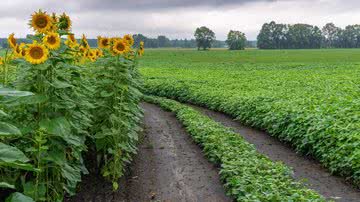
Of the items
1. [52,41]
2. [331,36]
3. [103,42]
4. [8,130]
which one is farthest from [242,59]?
[331,36]

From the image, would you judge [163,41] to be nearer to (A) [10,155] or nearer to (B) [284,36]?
(B) [284,36]

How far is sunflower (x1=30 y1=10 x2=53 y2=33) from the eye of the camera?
4.17m

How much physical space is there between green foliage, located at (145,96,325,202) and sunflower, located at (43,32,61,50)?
2915 mm

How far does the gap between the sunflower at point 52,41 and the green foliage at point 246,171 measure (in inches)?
115

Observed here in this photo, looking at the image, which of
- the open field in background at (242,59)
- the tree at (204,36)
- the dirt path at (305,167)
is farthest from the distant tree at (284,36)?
the dirt path at (305,167)

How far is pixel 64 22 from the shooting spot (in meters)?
4.81

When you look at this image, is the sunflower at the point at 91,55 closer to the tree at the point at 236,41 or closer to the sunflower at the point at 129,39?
the sunflower at the point at 129,39

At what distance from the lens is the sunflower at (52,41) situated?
4031 mm

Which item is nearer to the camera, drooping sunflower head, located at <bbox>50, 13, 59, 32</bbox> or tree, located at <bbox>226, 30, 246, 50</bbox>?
drooping sunflower head, located at <bbox>50, 13, 59, 32</bbox>

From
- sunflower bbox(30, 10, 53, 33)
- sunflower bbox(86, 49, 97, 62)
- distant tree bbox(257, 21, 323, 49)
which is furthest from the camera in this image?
distant tree bbox(257, 21, 323, 49)

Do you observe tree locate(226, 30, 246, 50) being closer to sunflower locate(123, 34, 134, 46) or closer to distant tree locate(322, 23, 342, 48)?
distant tree locate(322, 23, 342, 48)

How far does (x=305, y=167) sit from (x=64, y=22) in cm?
518

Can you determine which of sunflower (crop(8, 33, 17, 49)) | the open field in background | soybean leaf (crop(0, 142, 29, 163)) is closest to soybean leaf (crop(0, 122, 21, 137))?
soybean leaf (crop(0, 142, 29, 163))

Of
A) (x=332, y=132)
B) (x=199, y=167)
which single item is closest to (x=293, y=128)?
(x=332, y=132)
